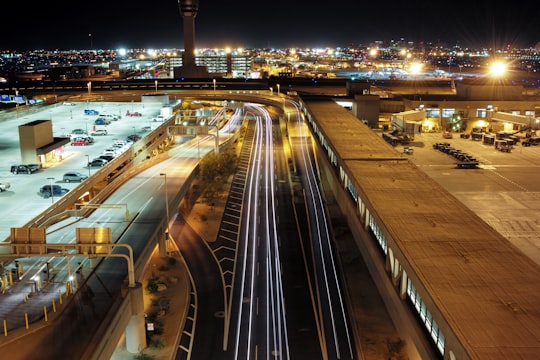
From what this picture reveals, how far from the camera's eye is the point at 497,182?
33.7 metres

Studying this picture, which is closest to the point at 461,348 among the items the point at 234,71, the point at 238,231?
the point at 238,231

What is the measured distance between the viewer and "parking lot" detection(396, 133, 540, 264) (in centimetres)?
2539

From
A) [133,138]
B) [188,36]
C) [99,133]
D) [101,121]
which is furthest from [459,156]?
[188,36]

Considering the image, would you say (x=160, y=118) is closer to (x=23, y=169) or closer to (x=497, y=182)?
(x=23, y=169)

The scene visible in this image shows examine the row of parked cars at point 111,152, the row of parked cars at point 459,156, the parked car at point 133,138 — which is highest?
the parked car at point 133,138

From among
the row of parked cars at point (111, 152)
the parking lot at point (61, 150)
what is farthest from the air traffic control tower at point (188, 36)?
the row of parked cars at point (111, 152)

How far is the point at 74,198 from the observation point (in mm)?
24125

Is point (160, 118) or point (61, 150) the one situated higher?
point (160, 118)

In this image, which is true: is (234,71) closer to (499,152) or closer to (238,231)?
(499,152)

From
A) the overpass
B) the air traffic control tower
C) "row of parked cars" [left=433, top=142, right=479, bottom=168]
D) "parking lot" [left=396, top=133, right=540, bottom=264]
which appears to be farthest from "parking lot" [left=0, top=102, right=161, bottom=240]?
the air traffic control tower

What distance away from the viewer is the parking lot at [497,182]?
25391 mm

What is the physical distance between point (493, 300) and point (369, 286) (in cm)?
854

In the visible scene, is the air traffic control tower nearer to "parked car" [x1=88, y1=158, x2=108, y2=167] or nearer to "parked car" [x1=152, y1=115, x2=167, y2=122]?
"parked car" [x1=152, y1=115, x2=167, y2=122]

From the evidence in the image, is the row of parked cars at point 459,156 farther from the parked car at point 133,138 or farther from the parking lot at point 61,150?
the parking lot at point 61,150
